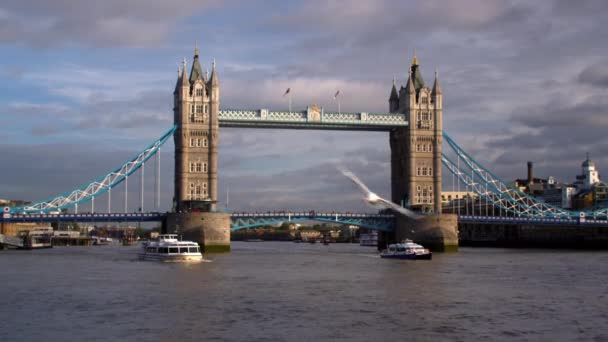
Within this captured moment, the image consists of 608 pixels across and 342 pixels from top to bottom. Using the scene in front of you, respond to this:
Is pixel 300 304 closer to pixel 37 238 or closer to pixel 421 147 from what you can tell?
pixel 421 147

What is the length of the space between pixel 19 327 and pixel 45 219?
6446 centimetres

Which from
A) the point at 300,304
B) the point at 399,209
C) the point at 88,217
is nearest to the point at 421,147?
the point at 399,209

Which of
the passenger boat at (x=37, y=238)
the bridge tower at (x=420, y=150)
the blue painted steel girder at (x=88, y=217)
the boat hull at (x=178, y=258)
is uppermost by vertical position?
the bridge tower at (x=420, y=150)

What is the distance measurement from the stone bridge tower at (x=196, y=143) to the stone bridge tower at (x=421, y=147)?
24691 mm

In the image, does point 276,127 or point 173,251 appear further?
Answer: point 276,127

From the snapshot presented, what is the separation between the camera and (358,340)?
103 feet

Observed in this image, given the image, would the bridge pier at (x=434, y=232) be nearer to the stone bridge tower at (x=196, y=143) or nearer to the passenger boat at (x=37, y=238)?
the stone bridge tower at (x=196, y=143)

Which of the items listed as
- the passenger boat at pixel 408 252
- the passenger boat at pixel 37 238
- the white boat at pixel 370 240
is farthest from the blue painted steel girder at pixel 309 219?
the white boat at pixel 370 240

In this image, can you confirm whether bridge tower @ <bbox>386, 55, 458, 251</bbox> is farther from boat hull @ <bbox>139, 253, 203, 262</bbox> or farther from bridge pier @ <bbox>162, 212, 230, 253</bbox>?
boat hull @ <bbox>139, 253, 203, 262</bbox>

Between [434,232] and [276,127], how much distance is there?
74.2 ft

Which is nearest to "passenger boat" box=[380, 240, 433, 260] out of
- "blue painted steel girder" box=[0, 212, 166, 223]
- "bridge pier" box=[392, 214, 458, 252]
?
"bridge pier" box=[392, 214, 458, 252]

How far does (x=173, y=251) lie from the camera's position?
248 ft

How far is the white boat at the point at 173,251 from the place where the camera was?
7425cm

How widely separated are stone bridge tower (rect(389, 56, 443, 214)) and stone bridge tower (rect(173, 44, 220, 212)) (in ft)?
81.0
